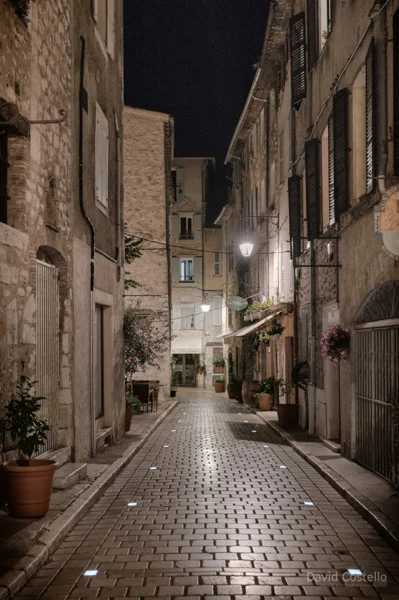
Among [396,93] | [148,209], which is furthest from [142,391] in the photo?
[396,93]

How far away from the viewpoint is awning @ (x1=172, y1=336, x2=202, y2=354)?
42638mm

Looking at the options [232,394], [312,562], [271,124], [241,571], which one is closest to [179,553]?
[241,571]

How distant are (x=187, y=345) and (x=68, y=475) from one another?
33.9 meters

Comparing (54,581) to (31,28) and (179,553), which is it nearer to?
(179,553)

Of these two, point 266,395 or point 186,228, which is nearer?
point 266,395

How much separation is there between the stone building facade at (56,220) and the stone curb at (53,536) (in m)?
0.86

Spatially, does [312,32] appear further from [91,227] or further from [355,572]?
[355,572]

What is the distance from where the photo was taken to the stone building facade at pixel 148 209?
102 feet

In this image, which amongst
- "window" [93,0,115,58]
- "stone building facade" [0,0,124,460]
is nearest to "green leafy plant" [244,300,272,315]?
"stone building facade" [0,0,124,460]

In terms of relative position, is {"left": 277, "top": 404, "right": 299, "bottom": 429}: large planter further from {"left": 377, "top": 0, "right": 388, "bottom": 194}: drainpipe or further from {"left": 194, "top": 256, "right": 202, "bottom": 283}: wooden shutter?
{"left": 194, "top": 256, "right": 202, "bottom": 283}: wooden shutter

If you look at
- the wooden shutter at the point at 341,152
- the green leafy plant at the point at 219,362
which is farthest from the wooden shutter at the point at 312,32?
the green leafy plant at the point at 219,362

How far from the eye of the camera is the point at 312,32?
15.2 metres

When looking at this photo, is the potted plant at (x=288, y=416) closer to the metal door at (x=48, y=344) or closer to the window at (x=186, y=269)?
the metal door at (x=48, y=344)

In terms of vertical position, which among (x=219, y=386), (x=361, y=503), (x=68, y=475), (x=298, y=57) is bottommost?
(x=219, y=386)
